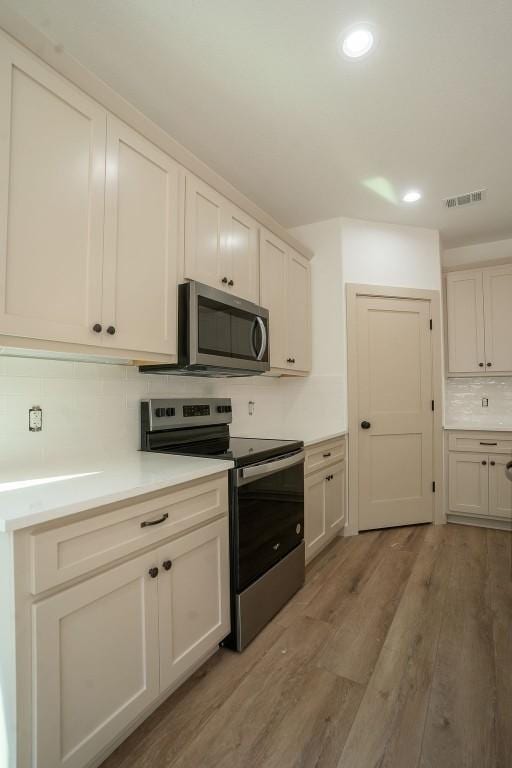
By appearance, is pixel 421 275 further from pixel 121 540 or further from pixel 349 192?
pixel 121 540

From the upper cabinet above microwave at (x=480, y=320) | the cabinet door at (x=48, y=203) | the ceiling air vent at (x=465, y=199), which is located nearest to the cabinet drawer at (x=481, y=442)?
the upper cabinet above microwave at (x=480, y=320)

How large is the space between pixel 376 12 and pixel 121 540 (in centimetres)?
213

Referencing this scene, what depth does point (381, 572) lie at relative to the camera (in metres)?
2.54

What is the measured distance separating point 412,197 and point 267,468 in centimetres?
239

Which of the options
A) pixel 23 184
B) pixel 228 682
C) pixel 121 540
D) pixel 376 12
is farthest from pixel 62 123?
pixel 228 682

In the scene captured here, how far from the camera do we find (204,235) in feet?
6.91

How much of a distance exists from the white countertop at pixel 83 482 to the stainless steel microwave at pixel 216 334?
1.56ft

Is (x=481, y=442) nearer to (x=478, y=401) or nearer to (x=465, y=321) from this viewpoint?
(x=478, y=401)

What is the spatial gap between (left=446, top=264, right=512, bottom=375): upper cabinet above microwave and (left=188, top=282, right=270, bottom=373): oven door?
2.18m

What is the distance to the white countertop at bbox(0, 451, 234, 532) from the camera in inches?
39.4

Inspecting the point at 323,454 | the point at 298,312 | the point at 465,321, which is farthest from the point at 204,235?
the point at 465,321

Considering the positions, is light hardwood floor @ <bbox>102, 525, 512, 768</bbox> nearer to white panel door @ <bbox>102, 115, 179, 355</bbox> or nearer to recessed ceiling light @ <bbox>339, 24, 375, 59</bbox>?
white panel door @ <bbox>102, 115, 179, 355</bbox>

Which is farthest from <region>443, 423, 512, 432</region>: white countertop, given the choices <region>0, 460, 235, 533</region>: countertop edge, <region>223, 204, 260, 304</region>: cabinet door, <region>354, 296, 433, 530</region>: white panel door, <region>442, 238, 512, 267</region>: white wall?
<region>0, 460, 235, 533</region>: countertop edge

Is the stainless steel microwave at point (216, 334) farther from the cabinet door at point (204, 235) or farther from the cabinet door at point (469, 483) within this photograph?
the cabinet door at point (469, 483)
